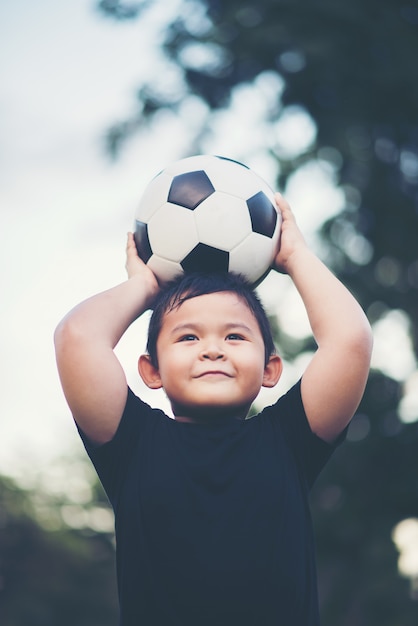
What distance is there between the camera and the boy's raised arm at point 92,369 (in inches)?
94.4

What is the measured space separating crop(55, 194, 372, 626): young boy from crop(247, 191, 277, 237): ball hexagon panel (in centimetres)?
24

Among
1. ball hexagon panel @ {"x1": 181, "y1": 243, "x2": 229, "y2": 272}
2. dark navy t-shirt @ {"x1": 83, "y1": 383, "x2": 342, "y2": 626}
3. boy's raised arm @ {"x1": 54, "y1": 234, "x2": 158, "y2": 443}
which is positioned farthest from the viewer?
ball hexagon panel @ {"x1": 181, "y1": 243, "x2": 229, "y2": 272}

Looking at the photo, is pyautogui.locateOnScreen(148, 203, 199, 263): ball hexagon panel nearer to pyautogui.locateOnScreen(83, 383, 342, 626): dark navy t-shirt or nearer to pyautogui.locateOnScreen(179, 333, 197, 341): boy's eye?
pyautogui.locateOnScreen(179, 333, 197, 341): boy's eye

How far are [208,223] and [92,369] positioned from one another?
2.47ft

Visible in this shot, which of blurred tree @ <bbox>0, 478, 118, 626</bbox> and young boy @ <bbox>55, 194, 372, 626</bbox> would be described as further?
blurred tree @ <bbox>0, 478, 118, 626</bbox>

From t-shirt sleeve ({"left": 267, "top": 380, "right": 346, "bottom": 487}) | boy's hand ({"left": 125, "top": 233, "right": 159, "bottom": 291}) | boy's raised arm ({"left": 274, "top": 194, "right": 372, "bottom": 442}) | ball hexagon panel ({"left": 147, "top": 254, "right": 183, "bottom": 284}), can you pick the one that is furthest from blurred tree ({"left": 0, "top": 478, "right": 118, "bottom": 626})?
boy's raised arm ({"left": 274, "top": 194, "right": 372, "bottom": 442})

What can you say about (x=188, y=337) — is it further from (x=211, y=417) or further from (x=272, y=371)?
(x=272, y=371)

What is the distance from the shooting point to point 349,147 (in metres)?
7.91

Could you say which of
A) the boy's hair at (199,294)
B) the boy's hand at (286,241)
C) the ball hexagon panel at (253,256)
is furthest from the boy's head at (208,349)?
the boy's hand at (286,241)

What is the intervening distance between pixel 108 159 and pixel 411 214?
3.18m

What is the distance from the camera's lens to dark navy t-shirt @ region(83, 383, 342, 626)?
2.22 meters

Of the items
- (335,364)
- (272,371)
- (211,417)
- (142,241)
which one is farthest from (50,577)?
(335,364)

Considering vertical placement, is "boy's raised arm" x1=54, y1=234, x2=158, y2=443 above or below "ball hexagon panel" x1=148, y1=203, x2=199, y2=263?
below

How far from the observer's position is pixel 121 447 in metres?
2.44
